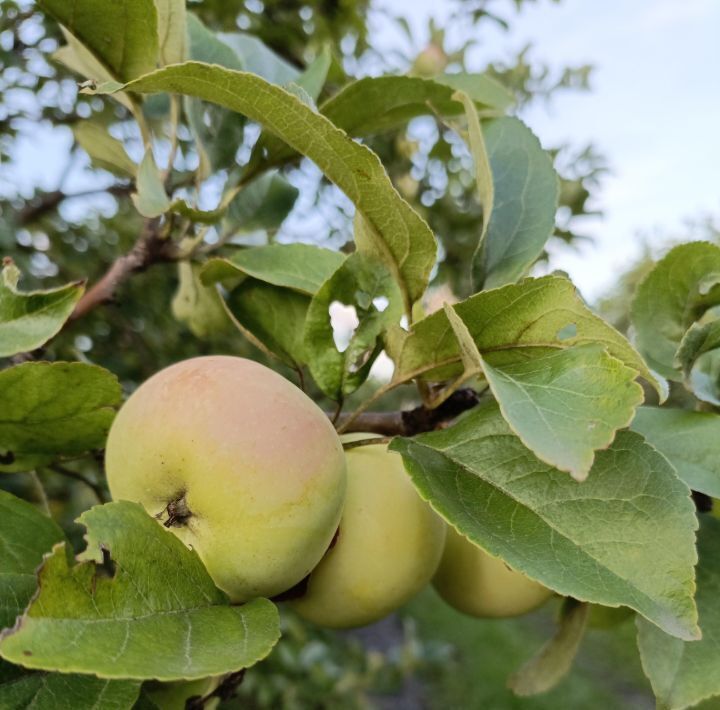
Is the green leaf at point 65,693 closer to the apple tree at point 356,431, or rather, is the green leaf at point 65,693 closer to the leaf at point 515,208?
the apple tree at point 356,431

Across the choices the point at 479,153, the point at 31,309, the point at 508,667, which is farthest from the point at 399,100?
the point at 508,667

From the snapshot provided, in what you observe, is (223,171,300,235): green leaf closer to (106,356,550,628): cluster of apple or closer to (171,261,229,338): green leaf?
(171,261,229,338): green leaf

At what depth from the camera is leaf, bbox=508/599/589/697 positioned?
72 cm

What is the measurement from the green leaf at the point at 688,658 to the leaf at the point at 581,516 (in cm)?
13

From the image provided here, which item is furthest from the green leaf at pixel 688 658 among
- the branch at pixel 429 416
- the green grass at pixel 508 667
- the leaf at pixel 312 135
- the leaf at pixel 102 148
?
the green grass at pixel 508 667

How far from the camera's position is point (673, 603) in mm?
441

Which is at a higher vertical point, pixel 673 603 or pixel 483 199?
pixel 483 199

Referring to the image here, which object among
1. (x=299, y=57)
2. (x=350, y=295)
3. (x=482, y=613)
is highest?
(x=350, y=295)

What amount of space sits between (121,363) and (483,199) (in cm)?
106

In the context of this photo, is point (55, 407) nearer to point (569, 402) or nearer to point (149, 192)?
point (149, 192)

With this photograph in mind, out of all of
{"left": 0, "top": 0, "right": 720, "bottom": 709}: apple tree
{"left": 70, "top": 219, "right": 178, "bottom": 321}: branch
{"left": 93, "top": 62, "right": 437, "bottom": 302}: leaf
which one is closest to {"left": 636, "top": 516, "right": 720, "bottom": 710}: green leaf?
{"left": 0, "top": 0, "right": 720, "bottom": 709}: apple tree

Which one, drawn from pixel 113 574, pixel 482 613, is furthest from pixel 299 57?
pixel 113 574

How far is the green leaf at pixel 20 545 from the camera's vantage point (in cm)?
44

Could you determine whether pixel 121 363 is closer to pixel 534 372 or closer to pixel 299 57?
pixel 299 57
